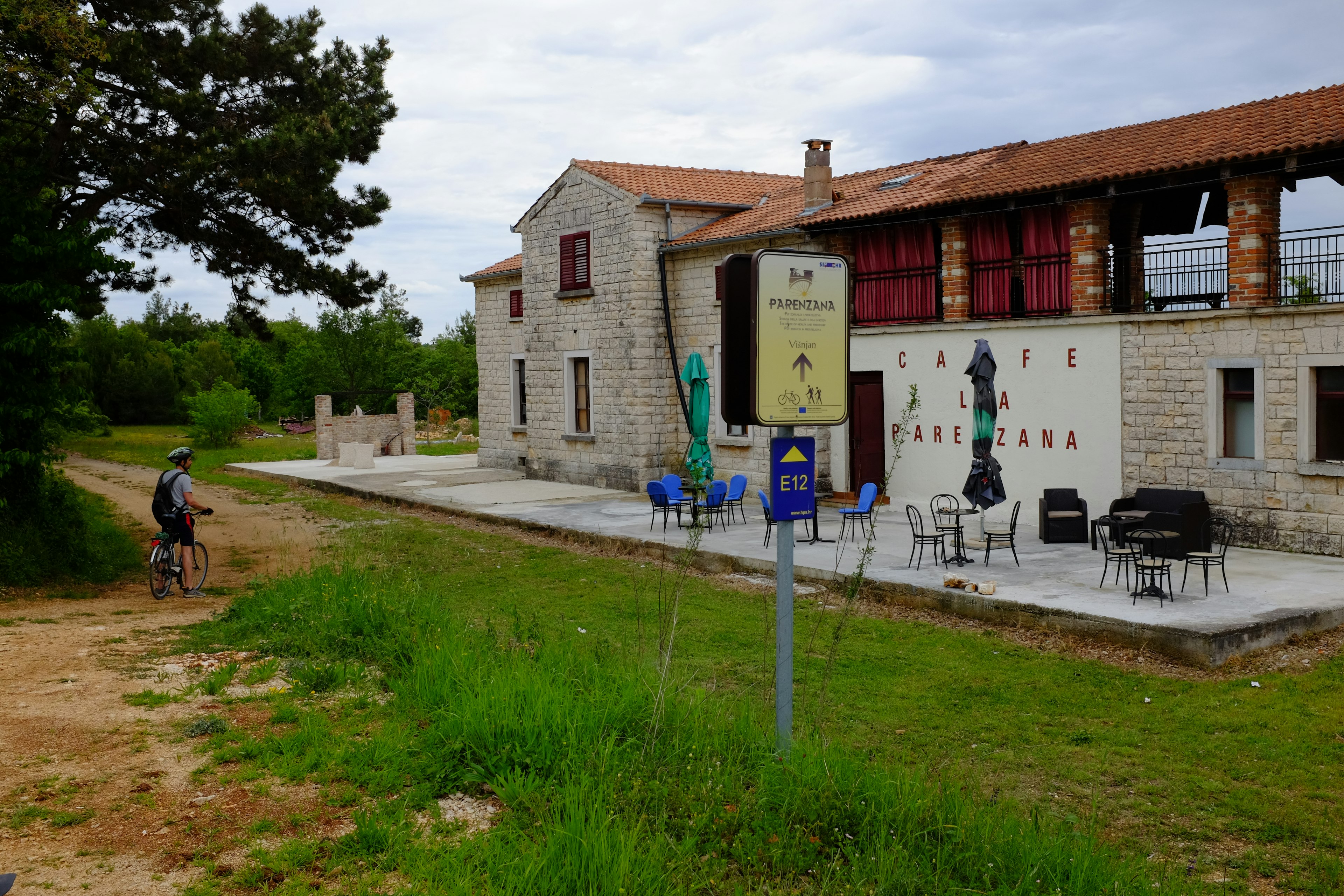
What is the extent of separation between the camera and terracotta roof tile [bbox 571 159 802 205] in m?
20.4

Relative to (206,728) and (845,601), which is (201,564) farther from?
(845,601)

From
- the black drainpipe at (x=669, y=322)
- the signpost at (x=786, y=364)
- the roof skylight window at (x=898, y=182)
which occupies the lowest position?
the signpost at (x=786, y=364)

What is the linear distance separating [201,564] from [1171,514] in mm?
10888

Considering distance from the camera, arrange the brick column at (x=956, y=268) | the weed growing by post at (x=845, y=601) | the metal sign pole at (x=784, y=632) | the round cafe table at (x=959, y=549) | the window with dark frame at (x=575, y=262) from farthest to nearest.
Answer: the window with dark frame at (x=575, y=262), the brick column at (x=956, y=268), the round cafe table at (x=959, y=549), the weed growing by post at (x=845, y=601), the metal sign pole at (x=784, y=632)

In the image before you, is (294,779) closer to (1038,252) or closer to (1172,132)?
(1038,252)

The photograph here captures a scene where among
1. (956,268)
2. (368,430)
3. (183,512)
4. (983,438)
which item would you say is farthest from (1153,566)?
(368,430)

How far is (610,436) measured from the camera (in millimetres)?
20812

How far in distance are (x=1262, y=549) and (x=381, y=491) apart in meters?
15.3

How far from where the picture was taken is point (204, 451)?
113 feet

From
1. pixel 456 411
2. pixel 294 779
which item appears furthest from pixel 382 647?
pixel 456 411

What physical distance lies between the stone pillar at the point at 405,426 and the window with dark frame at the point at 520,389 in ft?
23.0

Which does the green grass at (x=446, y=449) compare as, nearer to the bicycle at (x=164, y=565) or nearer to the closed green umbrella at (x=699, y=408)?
the closed green umbrella at (x=699, y=408)

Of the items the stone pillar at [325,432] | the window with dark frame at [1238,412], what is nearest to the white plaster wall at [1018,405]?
the window with dark frame at [1238,412]

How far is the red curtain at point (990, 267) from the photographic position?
15664 mm
